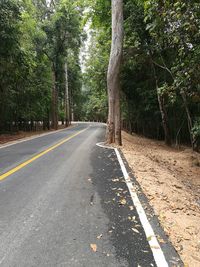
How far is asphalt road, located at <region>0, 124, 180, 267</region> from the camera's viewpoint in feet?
10.1

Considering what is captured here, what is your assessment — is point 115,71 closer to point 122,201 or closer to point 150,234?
point 122,201

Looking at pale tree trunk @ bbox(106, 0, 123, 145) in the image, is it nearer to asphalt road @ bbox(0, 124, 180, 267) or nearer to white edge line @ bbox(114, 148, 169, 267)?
asphalt road @ bbox(0, 124, 180, 267)

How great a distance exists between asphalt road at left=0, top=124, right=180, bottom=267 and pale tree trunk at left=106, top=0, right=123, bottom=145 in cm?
678

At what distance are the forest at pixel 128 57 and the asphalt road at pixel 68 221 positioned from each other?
4750 mm

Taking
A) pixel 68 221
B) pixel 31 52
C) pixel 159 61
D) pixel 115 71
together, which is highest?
pixel 31 52

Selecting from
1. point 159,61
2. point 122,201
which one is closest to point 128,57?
point 159,61

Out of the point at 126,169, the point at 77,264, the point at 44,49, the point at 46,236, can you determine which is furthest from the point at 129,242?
the point at 44,49

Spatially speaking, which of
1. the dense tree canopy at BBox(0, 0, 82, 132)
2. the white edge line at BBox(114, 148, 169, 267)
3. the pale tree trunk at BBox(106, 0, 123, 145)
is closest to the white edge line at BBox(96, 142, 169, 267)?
the white edge line at BBox(114, 148, 169, 267)

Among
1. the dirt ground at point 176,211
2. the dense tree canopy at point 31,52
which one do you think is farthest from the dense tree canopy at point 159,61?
the dense tree canopy at point 31,52

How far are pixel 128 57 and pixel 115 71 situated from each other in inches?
142

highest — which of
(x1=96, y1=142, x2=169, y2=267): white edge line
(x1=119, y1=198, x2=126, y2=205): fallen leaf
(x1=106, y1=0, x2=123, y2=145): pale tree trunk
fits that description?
(x1=106, y1=0, x2=123, y2=145): pale tree trunk

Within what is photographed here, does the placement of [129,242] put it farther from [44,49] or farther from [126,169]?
[44,49]

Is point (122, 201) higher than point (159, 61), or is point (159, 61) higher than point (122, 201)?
point (159, 61)

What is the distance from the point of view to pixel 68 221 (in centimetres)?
405
